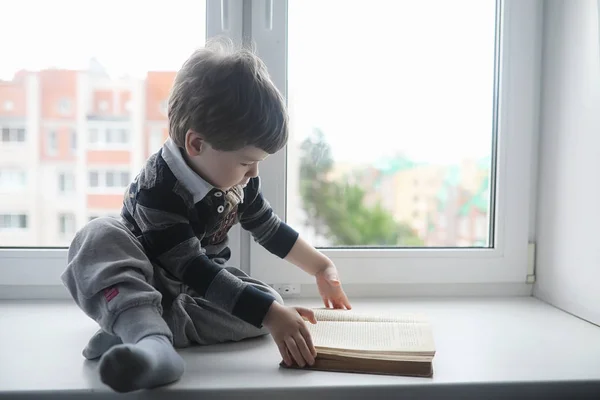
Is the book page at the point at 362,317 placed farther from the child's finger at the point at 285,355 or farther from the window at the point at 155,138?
the window at the point at 155,138

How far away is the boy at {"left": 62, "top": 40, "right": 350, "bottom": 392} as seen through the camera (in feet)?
2.76

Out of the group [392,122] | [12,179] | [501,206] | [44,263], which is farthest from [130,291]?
[501,206]

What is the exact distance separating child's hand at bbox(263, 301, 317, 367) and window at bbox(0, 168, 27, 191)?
690 millimetres

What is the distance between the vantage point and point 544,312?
3.85 ft

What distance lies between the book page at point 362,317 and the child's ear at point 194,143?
0.33 m

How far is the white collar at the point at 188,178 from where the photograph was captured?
939 millimetres

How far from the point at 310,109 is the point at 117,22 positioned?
16.8 inches

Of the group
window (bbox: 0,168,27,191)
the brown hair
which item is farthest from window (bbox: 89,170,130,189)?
the brown hair

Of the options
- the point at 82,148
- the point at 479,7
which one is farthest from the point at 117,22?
the point at 479,7

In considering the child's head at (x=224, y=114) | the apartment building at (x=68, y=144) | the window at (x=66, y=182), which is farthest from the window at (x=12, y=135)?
the child's head at (x=224, y=114)

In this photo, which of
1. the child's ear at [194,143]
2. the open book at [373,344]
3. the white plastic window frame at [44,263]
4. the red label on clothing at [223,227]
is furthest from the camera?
the white plastic window frame at [44,263]

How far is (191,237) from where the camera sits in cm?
92

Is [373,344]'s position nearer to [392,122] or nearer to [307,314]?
[307,314]

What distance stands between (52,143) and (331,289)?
64 cm
